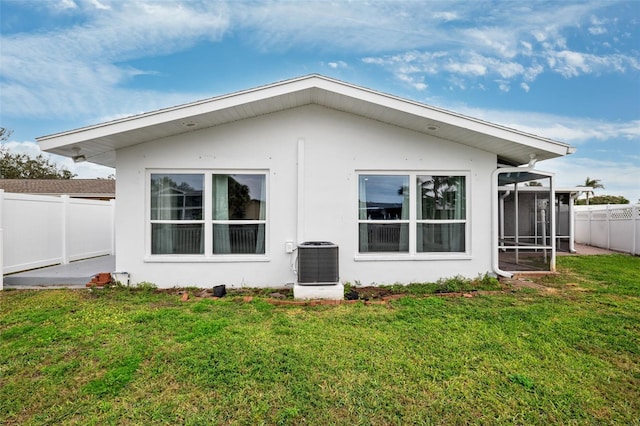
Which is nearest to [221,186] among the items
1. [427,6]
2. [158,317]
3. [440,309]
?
[158,317]

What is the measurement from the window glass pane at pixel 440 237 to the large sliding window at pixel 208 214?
3.26m

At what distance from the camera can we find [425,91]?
13.0m

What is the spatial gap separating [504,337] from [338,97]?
4.61 m

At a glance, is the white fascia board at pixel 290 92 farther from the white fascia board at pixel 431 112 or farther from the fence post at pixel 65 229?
the fence post at pixel 65 229

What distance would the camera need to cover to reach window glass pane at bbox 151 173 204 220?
648cm

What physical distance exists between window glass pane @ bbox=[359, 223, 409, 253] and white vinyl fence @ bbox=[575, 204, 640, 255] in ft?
37.8

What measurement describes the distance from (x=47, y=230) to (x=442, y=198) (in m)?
9.33

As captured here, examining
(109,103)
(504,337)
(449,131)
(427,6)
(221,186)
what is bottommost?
(504,337)

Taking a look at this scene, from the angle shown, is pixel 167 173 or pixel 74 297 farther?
pixel 167 173

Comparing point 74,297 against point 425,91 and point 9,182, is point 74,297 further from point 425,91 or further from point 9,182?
point 9,182

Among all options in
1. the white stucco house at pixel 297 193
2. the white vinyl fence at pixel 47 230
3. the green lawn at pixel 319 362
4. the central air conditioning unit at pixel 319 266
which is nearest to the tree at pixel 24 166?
the white vinyl fence at pixel 47 230

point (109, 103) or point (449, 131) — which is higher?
point (109, 103)

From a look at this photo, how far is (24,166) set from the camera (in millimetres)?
29859

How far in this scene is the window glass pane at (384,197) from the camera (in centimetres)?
667
